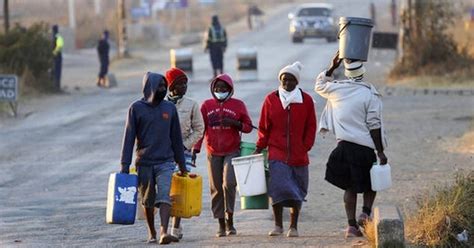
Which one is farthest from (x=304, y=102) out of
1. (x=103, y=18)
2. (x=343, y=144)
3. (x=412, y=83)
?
(x=103, y=18)

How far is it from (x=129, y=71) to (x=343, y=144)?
34490mm

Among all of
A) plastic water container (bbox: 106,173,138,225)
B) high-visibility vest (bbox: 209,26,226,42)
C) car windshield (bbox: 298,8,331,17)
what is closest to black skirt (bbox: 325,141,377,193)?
plastic water container (bbox: 106,173,138,225)

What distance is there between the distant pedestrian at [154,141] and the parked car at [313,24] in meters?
44.2

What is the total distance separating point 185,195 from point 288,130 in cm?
113

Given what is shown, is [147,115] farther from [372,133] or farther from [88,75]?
[88,75]

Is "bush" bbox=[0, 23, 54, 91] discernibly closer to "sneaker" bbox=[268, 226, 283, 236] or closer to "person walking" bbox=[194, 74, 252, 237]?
"person walking" bbox=[194, 74, 252, 237]

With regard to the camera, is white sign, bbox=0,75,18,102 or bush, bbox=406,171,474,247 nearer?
bush, bbox=406,171,474,247

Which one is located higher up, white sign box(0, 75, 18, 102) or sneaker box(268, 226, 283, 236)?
sneaker box(268, 226, 283, 236)

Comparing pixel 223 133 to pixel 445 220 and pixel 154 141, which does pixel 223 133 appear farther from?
pixel 445 220

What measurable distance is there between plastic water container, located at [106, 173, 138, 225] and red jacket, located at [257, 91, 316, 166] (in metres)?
1.34

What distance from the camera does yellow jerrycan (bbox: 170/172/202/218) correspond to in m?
11.0

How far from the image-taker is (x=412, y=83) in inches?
1312

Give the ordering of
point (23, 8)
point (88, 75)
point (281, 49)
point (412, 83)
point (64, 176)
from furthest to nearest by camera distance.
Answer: point (23, 8) < point (281, 49) < point (88, 75) < point (412, 83) < point (64, 176)

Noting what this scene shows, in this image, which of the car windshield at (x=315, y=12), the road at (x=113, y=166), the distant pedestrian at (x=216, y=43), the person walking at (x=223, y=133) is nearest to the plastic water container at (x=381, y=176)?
the road at (x=113, y=166)
